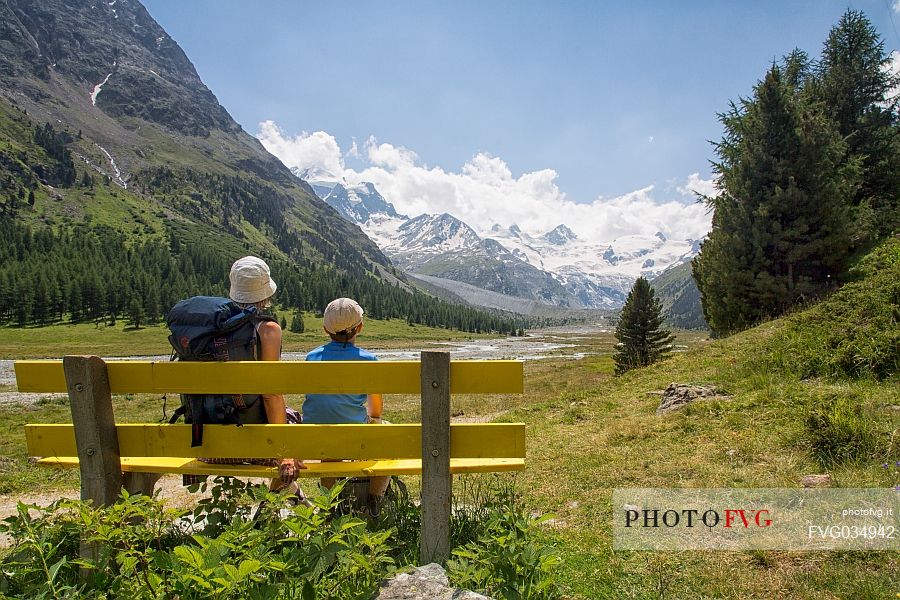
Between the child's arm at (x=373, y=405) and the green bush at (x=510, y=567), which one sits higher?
the child's arm at (x=373, y=405)

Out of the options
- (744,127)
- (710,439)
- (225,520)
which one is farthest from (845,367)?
(744,127)

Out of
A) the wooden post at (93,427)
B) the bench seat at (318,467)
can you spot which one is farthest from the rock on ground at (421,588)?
the wooden post at (93,427)

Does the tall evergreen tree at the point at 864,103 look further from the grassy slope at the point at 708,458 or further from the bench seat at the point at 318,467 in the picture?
the bench seat at the point at 318,467

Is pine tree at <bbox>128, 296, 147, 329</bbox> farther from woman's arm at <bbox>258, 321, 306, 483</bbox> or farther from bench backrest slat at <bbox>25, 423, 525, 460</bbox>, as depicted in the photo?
woman's arm at <bbox>258, 321, 306, 483</bbox>

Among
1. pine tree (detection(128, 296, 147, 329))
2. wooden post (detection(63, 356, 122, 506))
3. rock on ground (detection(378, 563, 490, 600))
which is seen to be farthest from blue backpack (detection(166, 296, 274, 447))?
pine tree (detection(128, 296, 147, 329))

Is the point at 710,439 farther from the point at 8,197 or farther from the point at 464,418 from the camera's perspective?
the point at 8,197

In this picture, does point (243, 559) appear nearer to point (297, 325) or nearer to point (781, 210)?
point (781, 210)

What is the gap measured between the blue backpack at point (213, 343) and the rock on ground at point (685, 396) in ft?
26.3

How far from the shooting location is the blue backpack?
3867 mm

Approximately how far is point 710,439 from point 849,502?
2.64 meters

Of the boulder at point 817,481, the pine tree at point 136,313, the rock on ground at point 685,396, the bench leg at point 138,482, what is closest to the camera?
the bench leg at point 138,482

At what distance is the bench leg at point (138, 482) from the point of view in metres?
4.02

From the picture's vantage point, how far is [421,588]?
9.84ft

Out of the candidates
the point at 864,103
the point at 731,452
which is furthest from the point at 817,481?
the point at 864,103
